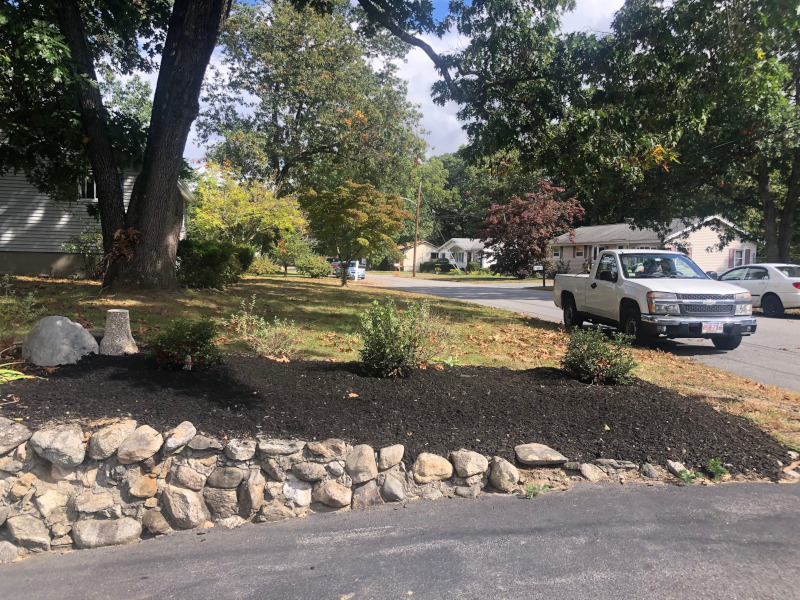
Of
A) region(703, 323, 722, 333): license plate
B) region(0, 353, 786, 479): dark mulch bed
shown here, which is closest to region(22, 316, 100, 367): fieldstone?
region(0, 353, 786, 479): dark mulch bed

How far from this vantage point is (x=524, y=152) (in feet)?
38.6

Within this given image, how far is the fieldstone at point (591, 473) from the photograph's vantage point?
13.4 ft

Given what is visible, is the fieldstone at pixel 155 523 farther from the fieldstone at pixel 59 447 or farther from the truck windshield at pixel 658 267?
the truck windshield at pixel 658 267

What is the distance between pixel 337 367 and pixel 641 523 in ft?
10.8

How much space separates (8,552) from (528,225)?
33.9 m

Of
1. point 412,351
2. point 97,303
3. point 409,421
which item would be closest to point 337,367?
point 412,351

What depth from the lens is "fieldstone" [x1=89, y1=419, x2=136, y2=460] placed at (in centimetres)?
360

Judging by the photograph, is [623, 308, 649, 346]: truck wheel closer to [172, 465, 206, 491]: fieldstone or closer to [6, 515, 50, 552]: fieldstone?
[172, 465, 206, 491]: fieldstone

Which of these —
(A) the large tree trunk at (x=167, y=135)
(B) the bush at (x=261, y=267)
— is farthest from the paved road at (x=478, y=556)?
(B) the bush at (x=261, y=267)

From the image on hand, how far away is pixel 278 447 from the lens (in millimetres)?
3771

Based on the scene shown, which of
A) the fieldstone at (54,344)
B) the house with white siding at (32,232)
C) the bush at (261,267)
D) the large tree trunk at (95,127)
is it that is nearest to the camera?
the fieldstone at (54,344)

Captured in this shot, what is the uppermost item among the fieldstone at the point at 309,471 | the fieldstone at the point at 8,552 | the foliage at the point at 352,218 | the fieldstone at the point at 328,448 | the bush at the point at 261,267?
the foliage at the point at 352,218

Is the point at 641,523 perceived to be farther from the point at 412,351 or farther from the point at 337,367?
the point at 337,367

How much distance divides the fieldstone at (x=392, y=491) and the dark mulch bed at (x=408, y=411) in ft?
0.73
